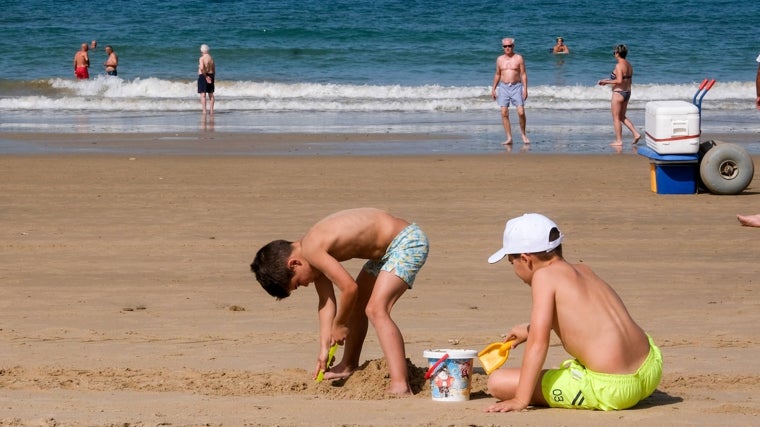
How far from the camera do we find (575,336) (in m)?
4.50

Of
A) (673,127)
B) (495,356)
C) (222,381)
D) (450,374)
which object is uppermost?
(673,127)

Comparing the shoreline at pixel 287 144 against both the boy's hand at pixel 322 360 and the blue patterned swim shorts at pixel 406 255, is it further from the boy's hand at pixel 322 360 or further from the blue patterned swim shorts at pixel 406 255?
the boy's hand at pixel 322 360

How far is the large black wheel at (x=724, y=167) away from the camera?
10.7m

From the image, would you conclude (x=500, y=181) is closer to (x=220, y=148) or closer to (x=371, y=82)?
(x=220, y=148)

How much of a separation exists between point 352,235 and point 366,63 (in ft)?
84.6

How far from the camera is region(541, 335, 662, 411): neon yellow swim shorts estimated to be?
4.48 meters

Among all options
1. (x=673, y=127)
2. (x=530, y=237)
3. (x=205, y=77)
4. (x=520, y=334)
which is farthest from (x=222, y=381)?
(x=205, y=77)

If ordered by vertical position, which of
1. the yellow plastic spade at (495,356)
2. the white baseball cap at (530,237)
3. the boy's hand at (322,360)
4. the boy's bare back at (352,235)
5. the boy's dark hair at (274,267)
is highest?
the white baseball cap at (530,237)

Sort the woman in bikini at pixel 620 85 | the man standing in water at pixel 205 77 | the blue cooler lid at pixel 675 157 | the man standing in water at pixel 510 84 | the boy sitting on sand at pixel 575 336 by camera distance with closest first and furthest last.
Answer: the boy sitting on sand at pixel 575 336
the blue cooler lid at pixel 675 157
the woman in bikini at pixel 620 85
the man standing in water at pixel 510 84
the man standing in water at pixel 205 77

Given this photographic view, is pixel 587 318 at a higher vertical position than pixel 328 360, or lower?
higher

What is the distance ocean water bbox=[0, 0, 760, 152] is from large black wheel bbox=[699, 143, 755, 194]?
3.76 metres

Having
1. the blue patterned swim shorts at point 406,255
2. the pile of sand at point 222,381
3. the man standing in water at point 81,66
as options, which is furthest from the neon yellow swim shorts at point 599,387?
the man standing in water at point 81,66

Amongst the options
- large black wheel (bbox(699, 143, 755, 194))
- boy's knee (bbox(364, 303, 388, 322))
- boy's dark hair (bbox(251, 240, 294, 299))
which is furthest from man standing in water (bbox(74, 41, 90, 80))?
boy's knee (bbox(364, 303, 388, 322))

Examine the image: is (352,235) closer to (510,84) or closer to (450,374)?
(450,374)
